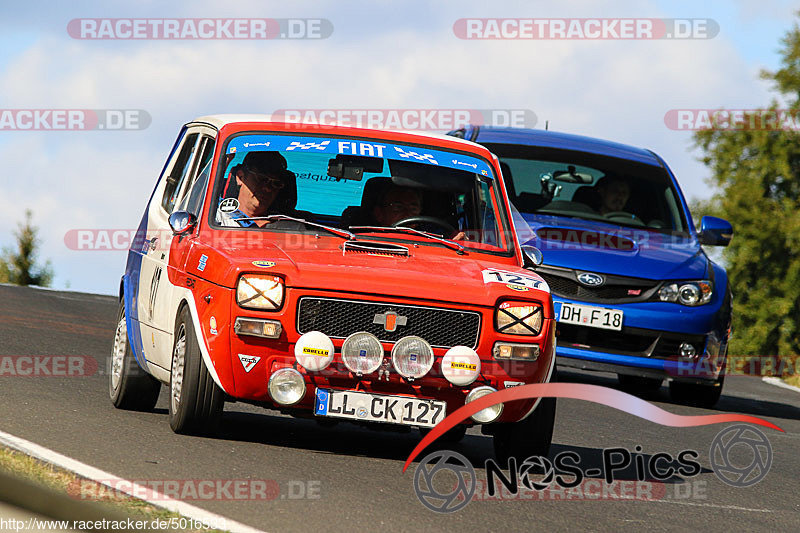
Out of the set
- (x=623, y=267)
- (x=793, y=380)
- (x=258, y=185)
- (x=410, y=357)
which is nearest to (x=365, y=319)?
(x=410, y=357)

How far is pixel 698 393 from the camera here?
12516 millimetres

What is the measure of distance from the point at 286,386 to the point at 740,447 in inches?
189

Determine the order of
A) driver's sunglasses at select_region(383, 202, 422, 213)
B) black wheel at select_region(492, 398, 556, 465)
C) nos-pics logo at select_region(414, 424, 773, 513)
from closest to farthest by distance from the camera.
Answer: nos-pics logo at select_region(414, 424, 773, 513), black wheel at select_region(492, 398, 556, 465), driver's sunglasses at select_region(383, 202, 422, 213)

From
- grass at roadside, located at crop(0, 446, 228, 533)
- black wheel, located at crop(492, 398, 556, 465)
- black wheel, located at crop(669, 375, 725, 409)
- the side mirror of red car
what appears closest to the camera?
grass at roadside, located at crop(0, 446, 228, 533)

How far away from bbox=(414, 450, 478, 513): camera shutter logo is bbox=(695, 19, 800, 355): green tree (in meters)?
40.0

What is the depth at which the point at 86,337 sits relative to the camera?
13938mm

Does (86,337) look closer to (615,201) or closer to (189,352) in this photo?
(615,201)

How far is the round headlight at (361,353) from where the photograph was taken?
262 inches

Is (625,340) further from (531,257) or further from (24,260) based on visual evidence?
(24,260)

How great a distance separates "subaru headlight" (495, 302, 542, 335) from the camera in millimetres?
6918
